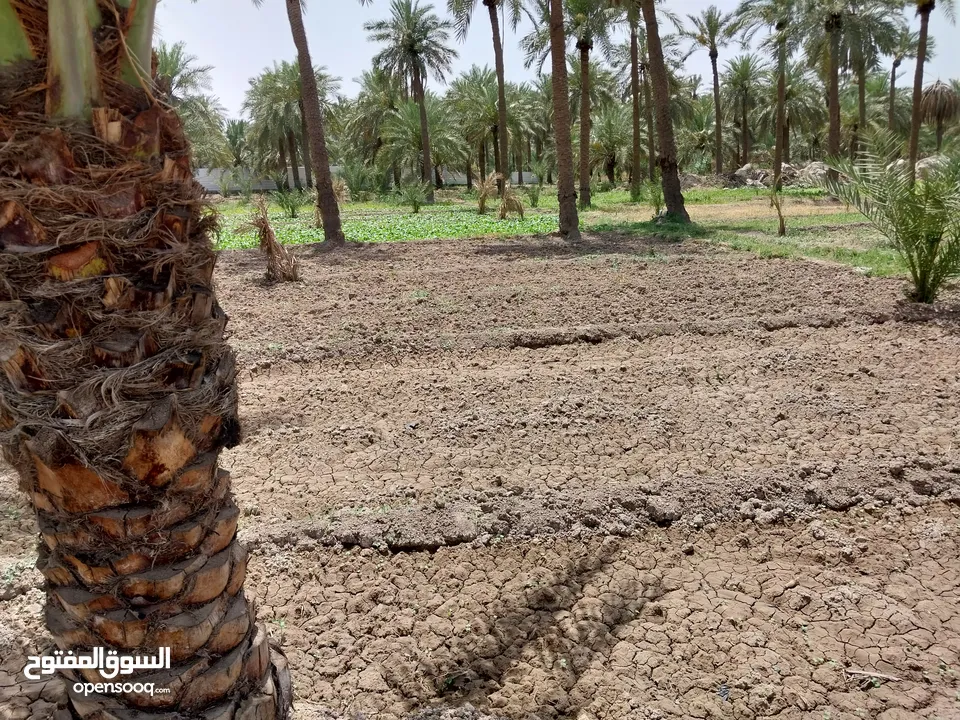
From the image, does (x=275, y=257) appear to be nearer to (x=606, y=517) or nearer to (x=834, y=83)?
(x=606, y=517)

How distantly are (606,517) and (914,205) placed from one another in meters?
5.84

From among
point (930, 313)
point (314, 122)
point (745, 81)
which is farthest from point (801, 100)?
point (930, 313)

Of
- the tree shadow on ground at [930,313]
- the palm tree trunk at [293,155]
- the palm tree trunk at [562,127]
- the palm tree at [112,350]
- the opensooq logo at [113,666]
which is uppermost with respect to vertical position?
the palm tree trunk at [293,155]

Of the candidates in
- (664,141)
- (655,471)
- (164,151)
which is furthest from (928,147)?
(164,151)

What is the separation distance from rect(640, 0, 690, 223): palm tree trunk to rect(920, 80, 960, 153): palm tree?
34.4 meters

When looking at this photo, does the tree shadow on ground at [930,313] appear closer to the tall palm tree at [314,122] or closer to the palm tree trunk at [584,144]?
the tall palm tree at [314,122]

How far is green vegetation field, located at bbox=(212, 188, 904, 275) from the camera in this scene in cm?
1072

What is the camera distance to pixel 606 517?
350 centimetres

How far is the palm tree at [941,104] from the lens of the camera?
39.9 metres

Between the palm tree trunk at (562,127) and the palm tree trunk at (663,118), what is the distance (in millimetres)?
2726

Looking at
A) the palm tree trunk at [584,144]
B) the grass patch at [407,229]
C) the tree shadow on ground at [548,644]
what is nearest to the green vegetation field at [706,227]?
the grass patch at [407,229]

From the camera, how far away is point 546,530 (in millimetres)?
→ 3432

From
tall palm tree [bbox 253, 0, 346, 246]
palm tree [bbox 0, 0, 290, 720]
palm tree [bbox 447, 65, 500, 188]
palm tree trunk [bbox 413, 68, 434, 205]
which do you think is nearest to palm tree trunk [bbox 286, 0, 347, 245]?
tall palm tree [bbox 253, 0, 346, 246]

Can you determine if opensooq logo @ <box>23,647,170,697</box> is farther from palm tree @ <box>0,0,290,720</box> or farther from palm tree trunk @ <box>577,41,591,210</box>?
palm tree trunk @ <box>577,41,591,210</box>
